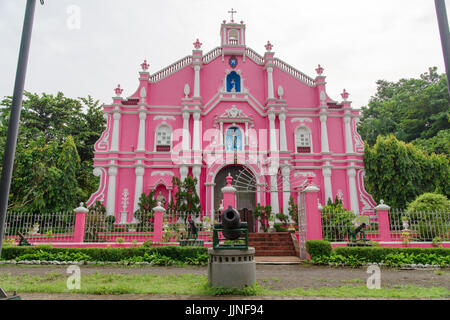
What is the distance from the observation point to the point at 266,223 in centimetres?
1454

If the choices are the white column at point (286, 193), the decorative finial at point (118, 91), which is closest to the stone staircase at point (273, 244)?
the white column at point (286, 193)

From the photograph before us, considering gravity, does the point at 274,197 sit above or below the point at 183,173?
below

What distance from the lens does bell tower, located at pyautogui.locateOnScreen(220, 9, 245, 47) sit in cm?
1983

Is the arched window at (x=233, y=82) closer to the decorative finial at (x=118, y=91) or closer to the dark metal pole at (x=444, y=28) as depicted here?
the decorative finial at (x=118, y=91)

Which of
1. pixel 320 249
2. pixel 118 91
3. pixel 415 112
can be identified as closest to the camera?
pixel 320 249

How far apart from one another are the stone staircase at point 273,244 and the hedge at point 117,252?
2.83 metres

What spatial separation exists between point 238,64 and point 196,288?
16617 mm

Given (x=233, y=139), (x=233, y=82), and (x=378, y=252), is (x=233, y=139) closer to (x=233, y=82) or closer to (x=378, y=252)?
(x=233, y=82)

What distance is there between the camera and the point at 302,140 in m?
18.6

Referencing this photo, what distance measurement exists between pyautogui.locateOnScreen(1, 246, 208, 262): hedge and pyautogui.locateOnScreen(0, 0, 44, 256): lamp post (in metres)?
6.09

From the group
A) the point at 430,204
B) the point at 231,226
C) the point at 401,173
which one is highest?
the point at 401,173

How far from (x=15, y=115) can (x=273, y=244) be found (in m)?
10.1

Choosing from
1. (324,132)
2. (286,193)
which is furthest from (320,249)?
(324,132)

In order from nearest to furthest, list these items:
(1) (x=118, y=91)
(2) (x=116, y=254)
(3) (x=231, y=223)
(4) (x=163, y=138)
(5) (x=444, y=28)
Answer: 1. (5) (x=444, y=28)
2. (3) (x=231, y=223)
3. (2) (x=116, y=254)
4. (4) (x=163, y=138)
5. (1) (x=118, y=91)
